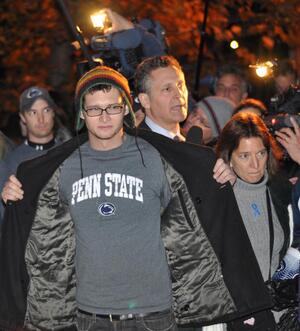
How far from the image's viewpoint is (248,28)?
534 inches

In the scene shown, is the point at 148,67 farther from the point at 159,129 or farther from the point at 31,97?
the point at 31,97

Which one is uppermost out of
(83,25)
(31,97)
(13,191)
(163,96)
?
(83,25)

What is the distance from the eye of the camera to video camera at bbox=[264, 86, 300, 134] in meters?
5.54

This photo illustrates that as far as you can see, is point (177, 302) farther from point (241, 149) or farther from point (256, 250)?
point (241, 149)

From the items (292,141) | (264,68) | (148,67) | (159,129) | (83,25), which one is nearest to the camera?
(292,141)

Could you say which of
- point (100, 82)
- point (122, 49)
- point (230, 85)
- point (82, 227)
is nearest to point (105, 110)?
point (100, 82)

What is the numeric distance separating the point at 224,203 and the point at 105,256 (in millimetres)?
736

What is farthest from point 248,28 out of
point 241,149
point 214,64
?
point 241,149

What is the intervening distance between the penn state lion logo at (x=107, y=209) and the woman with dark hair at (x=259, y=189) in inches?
42.3

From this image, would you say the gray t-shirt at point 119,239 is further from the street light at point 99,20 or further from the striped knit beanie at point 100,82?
the street light at point 99,20

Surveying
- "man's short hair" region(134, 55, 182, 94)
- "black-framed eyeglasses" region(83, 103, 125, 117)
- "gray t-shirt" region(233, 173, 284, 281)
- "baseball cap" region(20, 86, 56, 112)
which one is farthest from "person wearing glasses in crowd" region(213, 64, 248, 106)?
"black-framed eyeglasses" region(83, 103, 125, 117)

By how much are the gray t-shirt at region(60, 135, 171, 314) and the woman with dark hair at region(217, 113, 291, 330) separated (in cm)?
82

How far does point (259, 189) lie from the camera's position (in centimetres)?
528

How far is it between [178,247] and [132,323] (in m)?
0.49
